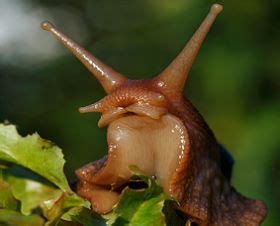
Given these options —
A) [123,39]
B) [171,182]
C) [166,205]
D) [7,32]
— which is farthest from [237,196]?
[7,32]

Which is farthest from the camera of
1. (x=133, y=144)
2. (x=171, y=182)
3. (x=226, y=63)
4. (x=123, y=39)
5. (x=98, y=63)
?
(x=123, y=39)

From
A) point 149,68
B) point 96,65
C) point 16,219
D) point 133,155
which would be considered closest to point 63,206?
point 16,219

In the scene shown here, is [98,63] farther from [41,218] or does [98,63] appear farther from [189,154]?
[41,218]

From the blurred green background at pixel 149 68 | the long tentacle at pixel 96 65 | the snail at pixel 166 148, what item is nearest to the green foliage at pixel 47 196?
the snail at pixel 166 148

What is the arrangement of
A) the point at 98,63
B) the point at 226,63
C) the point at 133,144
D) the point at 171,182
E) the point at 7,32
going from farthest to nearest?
the point at 7,32, the point at 226,63, the point at 98,63, the point at 133,144, the point at 171,182

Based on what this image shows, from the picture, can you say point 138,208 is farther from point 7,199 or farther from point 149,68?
point 149,68

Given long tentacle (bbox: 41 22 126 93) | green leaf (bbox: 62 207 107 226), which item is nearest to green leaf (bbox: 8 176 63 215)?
green leaf (bbox: 62 207 107 226)
